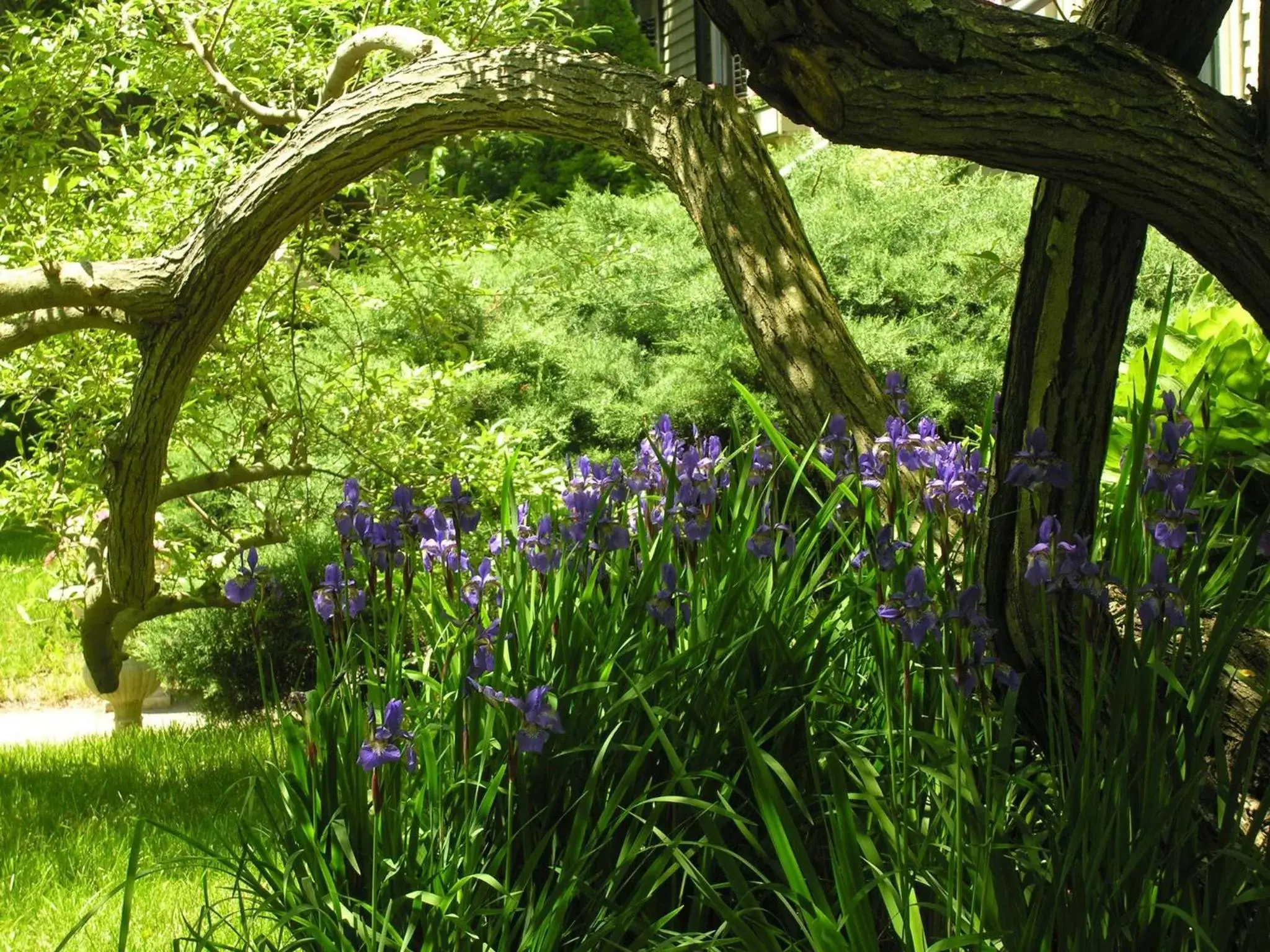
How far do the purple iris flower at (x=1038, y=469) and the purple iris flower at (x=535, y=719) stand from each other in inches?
29.0

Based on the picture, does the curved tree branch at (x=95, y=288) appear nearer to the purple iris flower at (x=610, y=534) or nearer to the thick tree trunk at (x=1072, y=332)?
the purple iris flower at (x=610, y=534)

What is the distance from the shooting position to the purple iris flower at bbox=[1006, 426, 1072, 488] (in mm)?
1945

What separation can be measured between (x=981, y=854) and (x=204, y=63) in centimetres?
413

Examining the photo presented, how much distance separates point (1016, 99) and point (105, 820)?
11.7 feet

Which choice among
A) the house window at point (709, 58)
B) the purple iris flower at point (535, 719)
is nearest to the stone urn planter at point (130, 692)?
the purple iris flower at point (535, 719)

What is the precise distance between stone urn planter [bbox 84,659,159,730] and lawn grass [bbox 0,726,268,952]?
85cm

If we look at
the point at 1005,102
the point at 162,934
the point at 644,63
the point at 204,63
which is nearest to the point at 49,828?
the point at 162,934

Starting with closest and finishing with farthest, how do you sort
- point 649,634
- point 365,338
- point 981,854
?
point 981,854
point 649,634
point 365,338

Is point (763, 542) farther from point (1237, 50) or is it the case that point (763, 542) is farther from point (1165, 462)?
point (1237, 50)

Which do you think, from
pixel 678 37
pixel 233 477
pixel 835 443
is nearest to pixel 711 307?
pixel 233 477

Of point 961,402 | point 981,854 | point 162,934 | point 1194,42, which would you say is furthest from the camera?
point 961,402

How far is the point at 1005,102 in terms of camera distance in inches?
75.5

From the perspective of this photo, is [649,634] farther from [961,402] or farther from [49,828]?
[961,402]

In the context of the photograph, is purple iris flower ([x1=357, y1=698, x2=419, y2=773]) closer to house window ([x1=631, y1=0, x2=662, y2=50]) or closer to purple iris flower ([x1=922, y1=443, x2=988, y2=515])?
purple iris flower ([x1=922, y1=443, x2=988, y2=515])
